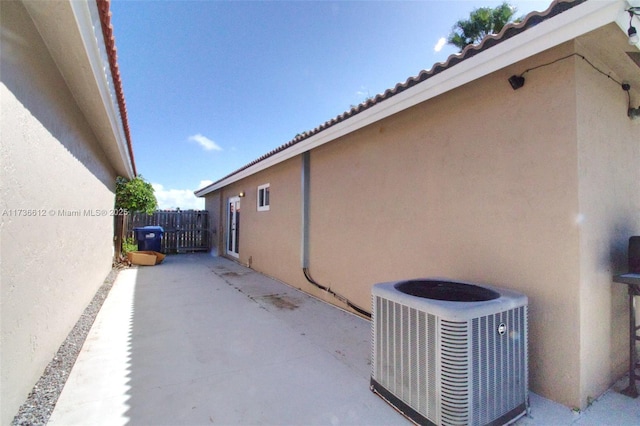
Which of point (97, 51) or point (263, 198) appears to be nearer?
point (97, 51)

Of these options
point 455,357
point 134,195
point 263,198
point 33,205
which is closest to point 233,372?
point 455,357

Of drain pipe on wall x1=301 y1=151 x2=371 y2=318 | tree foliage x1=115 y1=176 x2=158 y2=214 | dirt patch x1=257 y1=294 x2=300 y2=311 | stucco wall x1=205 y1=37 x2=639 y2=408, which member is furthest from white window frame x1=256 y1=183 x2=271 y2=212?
tree foliage x1=115 y1=176 x2=158 y2=214

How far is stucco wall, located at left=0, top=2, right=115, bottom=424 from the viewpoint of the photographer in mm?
2115

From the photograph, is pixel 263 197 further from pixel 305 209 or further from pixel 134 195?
pixel 134 195

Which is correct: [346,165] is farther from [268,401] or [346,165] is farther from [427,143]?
[268,401]

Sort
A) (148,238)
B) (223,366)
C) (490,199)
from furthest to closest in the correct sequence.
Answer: (148,238) < (223,366) < (490,199)

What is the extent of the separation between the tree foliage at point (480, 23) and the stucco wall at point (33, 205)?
12.3 meters

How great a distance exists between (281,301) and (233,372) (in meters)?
2.85

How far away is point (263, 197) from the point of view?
9336 millimetres

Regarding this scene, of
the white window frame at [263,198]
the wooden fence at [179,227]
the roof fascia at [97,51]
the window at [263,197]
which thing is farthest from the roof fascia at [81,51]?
the wooden fence at [179,227]

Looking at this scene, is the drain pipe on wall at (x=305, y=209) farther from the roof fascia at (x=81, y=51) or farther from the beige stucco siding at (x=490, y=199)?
the roof fascia at (x=81, y=51)

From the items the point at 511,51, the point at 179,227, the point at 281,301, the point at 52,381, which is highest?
the point at 511,51

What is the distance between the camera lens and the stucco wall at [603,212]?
2.45m

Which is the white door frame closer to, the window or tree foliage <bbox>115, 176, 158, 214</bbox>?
the window
